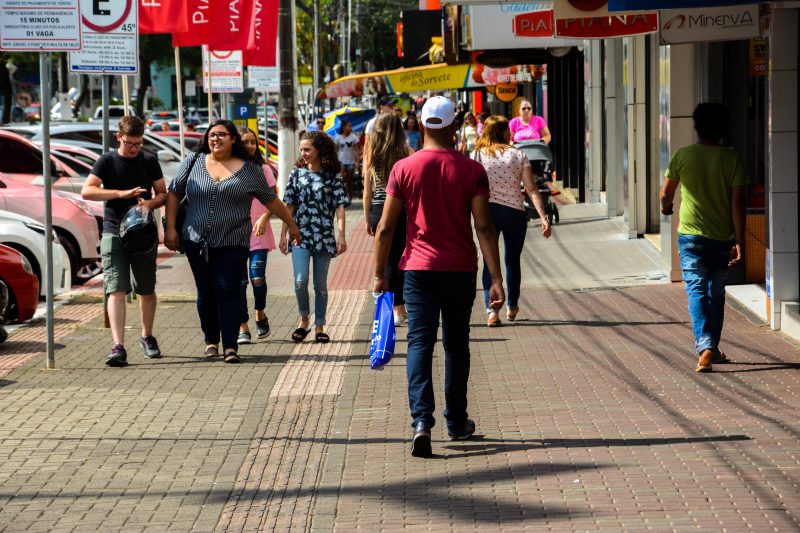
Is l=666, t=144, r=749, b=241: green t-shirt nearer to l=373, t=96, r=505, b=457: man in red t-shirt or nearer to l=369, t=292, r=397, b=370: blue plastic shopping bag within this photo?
l=373, t=96, r=505, b=457: man in red t-shirt

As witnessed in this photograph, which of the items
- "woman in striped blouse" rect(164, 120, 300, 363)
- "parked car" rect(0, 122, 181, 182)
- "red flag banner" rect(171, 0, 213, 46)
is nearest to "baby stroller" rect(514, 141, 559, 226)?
"red flag banner" rect(171, 0, 213, 46)

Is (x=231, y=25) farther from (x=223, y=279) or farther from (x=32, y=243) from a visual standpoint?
(x=223, y=279)

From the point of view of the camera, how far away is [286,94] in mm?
24188

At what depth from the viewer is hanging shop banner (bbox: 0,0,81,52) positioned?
10062mm

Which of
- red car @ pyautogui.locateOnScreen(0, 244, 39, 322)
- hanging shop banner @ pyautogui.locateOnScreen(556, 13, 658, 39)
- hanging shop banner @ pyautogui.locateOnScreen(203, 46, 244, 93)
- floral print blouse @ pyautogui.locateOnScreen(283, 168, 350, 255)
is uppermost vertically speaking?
hanging shop banner @ pyautogui.locateOnScreen(203, 46, 244, 93)

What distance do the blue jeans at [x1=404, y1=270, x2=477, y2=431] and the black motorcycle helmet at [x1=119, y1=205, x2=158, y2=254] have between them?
3557mm

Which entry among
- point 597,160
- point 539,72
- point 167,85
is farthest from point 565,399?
point 167,85

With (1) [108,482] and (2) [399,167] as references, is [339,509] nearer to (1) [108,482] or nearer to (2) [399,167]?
(1) [108,482]

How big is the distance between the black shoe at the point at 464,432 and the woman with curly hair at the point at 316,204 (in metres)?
3.75

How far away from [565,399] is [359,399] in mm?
1306

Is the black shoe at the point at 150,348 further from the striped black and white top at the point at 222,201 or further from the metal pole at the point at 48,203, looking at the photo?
the striped black and white top at the point at 222,201

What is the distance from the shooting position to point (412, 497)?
6172 mm

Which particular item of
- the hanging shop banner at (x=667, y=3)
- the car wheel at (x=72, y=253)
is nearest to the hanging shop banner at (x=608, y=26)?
the hanging shop banner at (x=667, y=3)

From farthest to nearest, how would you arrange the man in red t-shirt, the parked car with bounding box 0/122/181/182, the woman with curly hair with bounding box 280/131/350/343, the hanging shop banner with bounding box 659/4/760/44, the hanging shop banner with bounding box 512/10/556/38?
the parked car with bounding box 0/122/181/182
the hanging shop banner with bounding box 512/10/556/38
the hanging shop banner with bounding box 659/4/760/44
the woman with curly hair with bounding box 280/131/350/343
the man in red t-shirt
